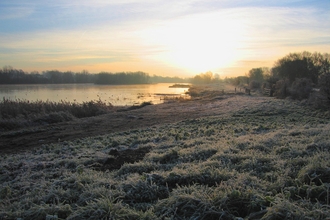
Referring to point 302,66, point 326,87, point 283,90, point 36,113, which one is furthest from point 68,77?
point 326,87

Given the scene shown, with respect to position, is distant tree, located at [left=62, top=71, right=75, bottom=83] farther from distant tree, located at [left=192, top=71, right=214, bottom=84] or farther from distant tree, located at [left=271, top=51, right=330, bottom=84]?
distant tree, located at [left=271, top=51, right=330, bottom=84]

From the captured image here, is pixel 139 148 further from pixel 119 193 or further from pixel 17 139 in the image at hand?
pixel 17 139

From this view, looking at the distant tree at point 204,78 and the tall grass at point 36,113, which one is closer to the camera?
the tall grass at point 36,113

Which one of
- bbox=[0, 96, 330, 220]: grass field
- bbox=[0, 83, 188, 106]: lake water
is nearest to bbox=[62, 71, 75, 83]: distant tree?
bbox=[0, 83, 188, 106]: lake water

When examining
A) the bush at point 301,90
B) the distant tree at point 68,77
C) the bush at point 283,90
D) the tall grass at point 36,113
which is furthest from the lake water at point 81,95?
the distant tree at point 68,77

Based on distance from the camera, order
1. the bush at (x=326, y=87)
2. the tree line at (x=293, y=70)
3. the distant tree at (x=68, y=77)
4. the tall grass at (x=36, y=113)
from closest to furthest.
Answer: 1. the tall grass at (x=36, y=113)
2. the bush at (x=326, y=87)
3. the tree line at (x=293, y=70)
4. the distant tree at (x=68, y=77)

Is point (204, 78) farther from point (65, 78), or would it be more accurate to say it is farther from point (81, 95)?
point (81, 95)

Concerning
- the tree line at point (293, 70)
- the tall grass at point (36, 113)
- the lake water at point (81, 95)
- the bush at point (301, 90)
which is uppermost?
the tree line at point (293, 70)

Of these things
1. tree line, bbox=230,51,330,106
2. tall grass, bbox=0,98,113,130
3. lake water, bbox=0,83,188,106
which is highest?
tree line, bbox=230,51,330,106

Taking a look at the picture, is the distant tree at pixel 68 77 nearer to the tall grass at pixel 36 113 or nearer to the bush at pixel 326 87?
the tall grass at pixel 36 113

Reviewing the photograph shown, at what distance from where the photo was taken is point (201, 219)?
10.2ft

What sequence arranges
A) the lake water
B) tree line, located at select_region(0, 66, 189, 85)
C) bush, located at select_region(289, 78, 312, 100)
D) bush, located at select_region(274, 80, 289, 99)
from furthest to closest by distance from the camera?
tree line, located at select_region(0, 66, 189, 85), the lake water, bush, located at select_region(274, 80, 289, 99), bush, located at select_region(289, 78, 312, 100)

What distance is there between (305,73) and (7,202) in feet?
Result: 172

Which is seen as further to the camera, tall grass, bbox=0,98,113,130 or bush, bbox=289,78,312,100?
bush, bbox=289,78,312,100
